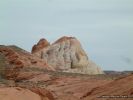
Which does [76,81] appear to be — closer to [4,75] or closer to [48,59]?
[4,75]

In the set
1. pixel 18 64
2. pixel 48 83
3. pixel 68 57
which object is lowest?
pixel 48 83

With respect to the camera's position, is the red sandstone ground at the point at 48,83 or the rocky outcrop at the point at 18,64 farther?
the rocky outcrop at the point at 18,64

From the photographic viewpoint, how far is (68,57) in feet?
240

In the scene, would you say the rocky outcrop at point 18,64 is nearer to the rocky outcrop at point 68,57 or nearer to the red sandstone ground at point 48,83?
the red sandstone ground at point 48,83

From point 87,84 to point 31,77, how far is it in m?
Answer: 11.6

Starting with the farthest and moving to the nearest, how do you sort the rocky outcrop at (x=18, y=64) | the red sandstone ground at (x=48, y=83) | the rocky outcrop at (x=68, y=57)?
the rocky outcrop at (x=68, y=57), the rocky outcrop at (x=18, y=64), the red sandstone ground at (x=48, y=83)

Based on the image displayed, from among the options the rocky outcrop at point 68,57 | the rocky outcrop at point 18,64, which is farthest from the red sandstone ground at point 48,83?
the rocky outcrop at point 68,57

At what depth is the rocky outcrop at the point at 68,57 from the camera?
238 ft

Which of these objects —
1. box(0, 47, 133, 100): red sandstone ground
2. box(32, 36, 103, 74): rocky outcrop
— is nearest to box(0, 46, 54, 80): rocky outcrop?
box(0, 47, 133, 100): red sandstone ground

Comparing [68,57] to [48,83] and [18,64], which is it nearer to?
[18,64]

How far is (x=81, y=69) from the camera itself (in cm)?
7244

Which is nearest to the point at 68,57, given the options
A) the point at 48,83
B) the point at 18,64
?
the point at 18,64

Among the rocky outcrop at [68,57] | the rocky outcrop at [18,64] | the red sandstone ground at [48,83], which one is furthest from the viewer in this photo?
the rocky outcrop at [68,57]

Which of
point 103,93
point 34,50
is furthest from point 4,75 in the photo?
point 103,93
